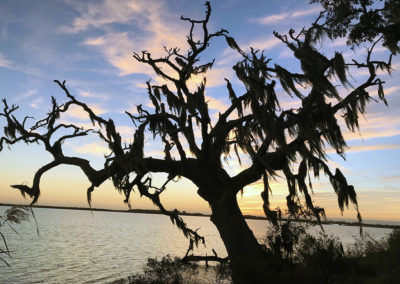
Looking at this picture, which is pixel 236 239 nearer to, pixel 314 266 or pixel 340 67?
pixel 314 266

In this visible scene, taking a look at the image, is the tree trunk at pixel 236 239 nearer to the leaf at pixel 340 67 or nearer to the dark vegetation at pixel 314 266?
the dark vegetation at pixel 314 266

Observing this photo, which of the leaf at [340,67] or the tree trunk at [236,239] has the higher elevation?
the leaf at [340,67]

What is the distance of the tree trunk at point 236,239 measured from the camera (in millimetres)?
11109

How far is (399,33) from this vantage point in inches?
404

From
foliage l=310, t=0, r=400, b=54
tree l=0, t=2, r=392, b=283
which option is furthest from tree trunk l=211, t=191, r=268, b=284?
foliage l=310, t=0, r=400, b=54

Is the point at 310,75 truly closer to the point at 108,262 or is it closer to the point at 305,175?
the point at 305,175

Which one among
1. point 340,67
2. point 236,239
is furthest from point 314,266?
point 340,67

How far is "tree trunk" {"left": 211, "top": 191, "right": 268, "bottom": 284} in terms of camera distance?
1111 centimetres

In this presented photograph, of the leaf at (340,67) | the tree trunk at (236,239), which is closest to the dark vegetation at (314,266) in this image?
the tree trunk at (236,239)

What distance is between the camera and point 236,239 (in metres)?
12.0

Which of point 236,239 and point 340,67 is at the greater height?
point 340,67

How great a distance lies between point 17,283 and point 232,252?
18.3 meters

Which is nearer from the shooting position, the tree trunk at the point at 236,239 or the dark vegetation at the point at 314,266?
the dark vegetation at the point at 314,266

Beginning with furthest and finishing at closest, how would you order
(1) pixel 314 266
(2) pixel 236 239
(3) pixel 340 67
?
1. (1) pixel 314 266
2. (2) pixel 236 239
3. (3) pixel 340 67
